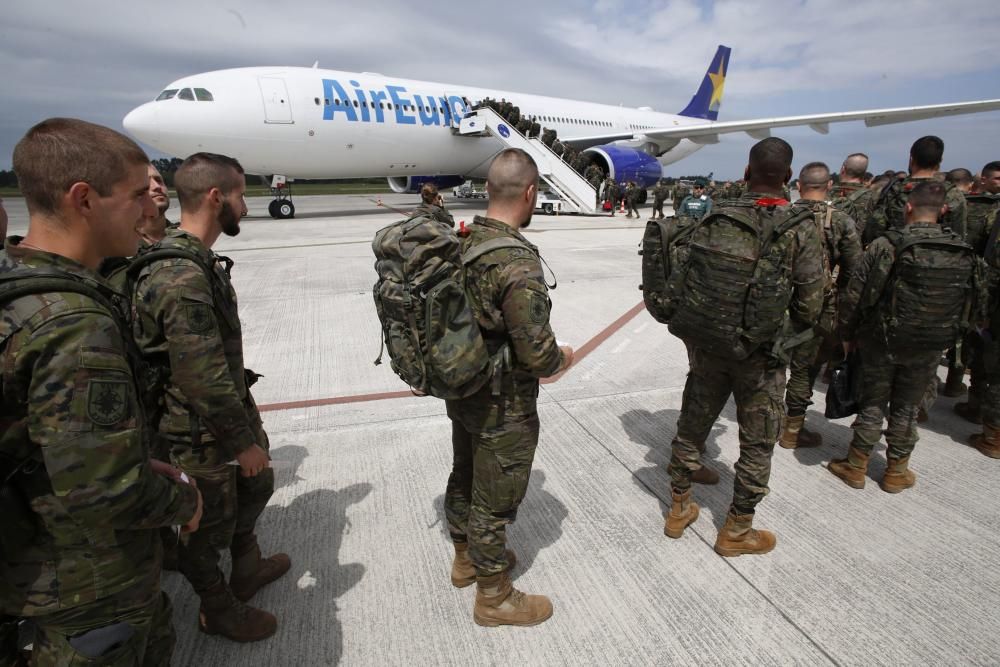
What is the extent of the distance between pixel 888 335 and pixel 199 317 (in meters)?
3.47

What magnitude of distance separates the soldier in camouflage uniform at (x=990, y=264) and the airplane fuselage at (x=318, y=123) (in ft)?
47.7

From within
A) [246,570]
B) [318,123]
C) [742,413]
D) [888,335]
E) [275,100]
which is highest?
[275,100]

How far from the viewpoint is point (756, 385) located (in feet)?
7.95

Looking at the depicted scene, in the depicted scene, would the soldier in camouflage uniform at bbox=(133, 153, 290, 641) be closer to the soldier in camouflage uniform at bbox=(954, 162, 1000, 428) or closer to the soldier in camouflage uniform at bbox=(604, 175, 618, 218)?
the soldier in camouflage uniform at bbox=(954, 162, 1000, 428)

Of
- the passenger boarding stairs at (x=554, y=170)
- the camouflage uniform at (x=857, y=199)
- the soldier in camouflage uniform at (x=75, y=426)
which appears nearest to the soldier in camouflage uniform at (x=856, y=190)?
the camouflage uniform at (x=857, y=199)

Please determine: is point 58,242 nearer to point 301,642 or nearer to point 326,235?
point 301,642

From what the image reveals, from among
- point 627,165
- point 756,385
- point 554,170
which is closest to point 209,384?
point 756,385

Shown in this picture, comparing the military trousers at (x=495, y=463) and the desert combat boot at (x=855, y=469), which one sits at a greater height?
the military trousers at (x=495, y=463)

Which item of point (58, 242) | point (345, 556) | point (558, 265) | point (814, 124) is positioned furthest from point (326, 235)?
point (814, 124)

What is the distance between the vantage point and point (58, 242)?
4.05 feet

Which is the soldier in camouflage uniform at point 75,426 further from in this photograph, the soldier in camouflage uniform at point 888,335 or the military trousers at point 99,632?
the soldier in camouflage uniform at point 888,335

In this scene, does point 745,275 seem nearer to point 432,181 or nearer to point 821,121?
point 432,181

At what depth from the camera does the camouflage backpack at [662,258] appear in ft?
8.98

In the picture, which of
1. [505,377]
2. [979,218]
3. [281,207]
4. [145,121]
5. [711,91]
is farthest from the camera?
[711,91]
